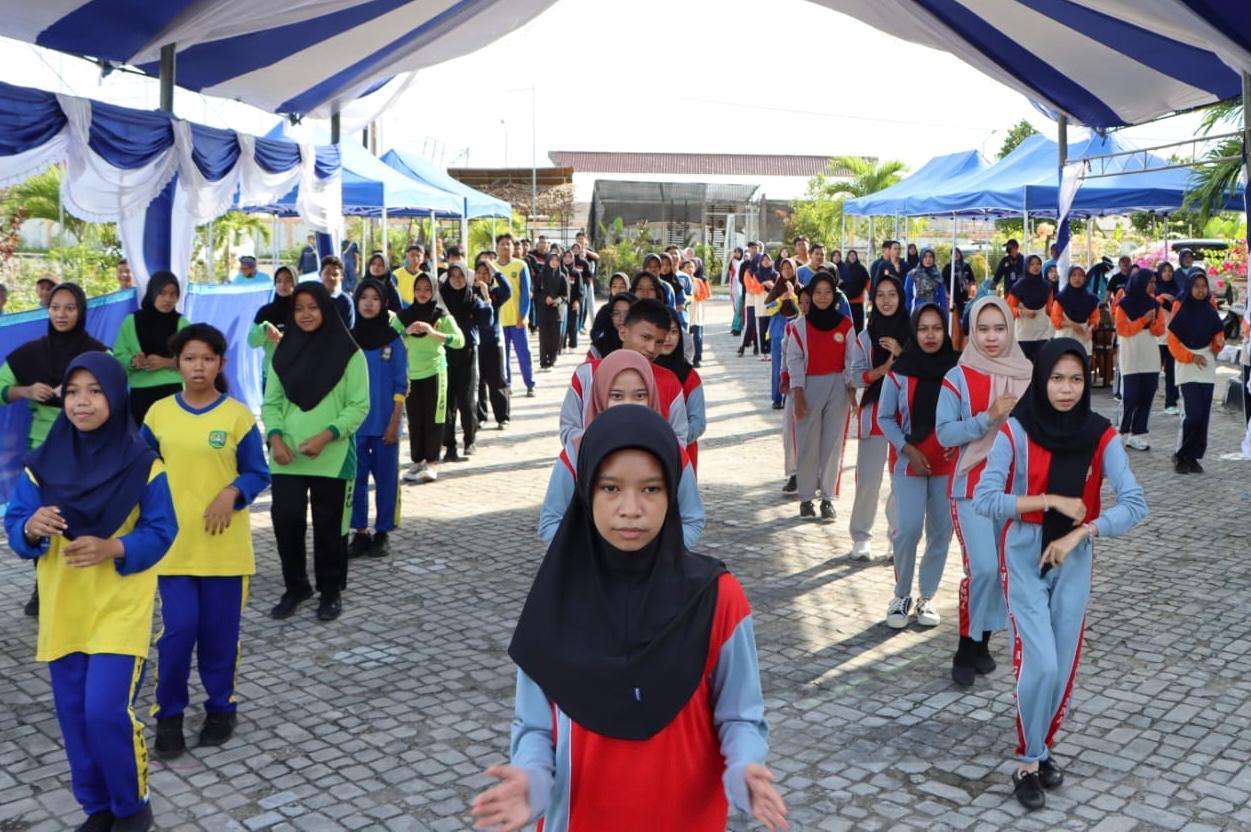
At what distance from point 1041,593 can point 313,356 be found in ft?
11.9

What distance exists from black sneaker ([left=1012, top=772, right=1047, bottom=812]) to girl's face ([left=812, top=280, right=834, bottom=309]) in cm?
436

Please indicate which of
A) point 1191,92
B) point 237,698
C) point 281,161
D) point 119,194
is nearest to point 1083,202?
point 1191,92

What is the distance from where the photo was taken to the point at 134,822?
3.87 metres

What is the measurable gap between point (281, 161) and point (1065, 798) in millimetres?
8426

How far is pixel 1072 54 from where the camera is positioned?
977cm

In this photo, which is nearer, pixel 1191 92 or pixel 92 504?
pixel 92 504

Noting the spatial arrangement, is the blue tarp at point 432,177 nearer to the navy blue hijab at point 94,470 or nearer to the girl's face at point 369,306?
the girl's face at point 369,306

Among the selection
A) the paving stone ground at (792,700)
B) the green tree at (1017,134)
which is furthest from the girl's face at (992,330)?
the green tree at (1017,134)

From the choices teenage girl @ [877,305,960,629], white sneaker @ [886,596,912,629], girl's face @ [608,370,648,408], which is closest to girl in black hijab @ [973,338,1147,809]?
girl's face @ [608,370,648,408]

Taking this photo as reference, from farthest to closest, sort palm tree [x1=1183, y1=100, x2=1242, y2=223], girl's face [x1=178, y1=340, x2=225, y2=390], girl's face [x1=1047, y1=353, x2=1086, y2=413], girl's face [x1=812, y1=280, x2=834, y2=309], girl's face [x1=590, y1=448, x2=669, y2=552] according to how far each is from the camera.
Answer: palm tree [x1=1183, y1=100, x2=1242, y2=223], girl's face [x1=812, y1=280, x2=834, y2=309], girl's face [x1=178, y1=340, x2=225, y2=390], girl's face [x1=1047, y1=353, x2=1086, y2=413], girl's face [x1=590, y1=448, x2=669, y2=552]

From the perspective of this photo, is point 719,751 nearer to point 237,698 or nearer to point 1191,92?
point 237,698

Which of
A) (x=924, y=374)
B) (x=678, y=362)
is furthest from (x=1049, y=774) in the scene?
(x=678, y=362)

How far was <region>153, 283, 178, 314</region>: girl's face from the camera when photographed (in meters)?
7.07

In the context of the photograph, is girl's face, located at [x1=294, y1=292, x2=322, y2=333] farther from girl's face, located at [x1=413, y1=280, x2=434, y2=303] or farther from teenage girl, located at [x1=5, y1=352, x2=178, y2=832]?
girl's face, located at [x1=413, y1=280, x2=434, y2=303]
